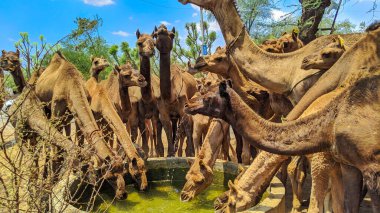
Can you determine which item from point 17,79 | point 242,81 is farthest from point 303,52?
point 17,79

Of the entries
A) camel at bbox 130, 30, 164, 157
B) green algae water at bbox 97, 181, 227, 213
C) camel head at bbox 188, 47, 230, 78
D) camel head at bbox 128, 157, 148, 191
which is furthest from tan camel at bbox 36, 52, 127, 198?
camel head at bbox 188, 47, 230, 78

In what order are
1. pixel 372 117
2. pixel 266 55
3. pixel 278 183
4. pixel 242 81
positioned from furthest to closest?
pixel 242 81
pixel 266 55
pixel 278 183
pixel 372 117

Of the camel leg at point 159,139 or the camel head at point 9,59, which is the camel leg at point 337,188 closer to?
the camel leg at point 159,139

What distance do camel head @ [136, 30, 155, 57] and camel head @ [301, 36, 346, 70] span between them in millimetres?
3582

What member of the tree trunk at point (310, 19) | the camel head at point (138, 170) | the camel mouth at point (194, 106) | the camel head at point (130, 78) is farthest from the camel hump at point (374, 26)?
the tree trunk at point (310, 19)

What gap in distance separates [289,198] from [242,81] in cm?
246

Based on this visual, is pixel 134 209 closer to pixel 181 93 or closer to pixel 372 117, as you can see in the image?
pixel 372 117

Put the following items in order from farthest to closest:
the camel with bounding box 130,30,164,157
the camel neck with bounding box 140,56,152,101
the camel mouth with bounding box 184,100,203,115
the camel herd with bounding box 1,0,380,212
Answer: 1. the camel with bounding box 130,30,164,157
2. the camel neck with bounding box 140,56,152,101
3. the camel mouth with bounding box 184,100,203,115
4. the camel herd with bounding box 1,0,380,212

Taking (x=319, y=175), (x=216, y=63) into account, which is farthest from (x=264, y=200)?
(x=216, y=63)

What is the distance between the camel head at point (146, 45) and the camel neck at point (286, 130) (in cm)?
458

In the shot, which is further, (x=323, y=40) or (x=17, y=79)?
(x=17, y=79)

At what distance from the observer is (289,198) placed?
733cm

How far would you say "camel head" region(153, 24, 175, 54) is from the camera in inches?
323

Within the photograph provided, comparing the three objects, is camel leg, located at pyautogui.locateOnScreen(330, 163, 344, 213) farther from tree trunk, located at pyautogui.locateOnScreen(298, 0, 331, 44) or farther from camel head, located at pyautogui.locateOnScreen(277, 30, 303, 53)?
tree trunk, located at pyautogui.locateOnScreen(298, 0, 331, 44)
